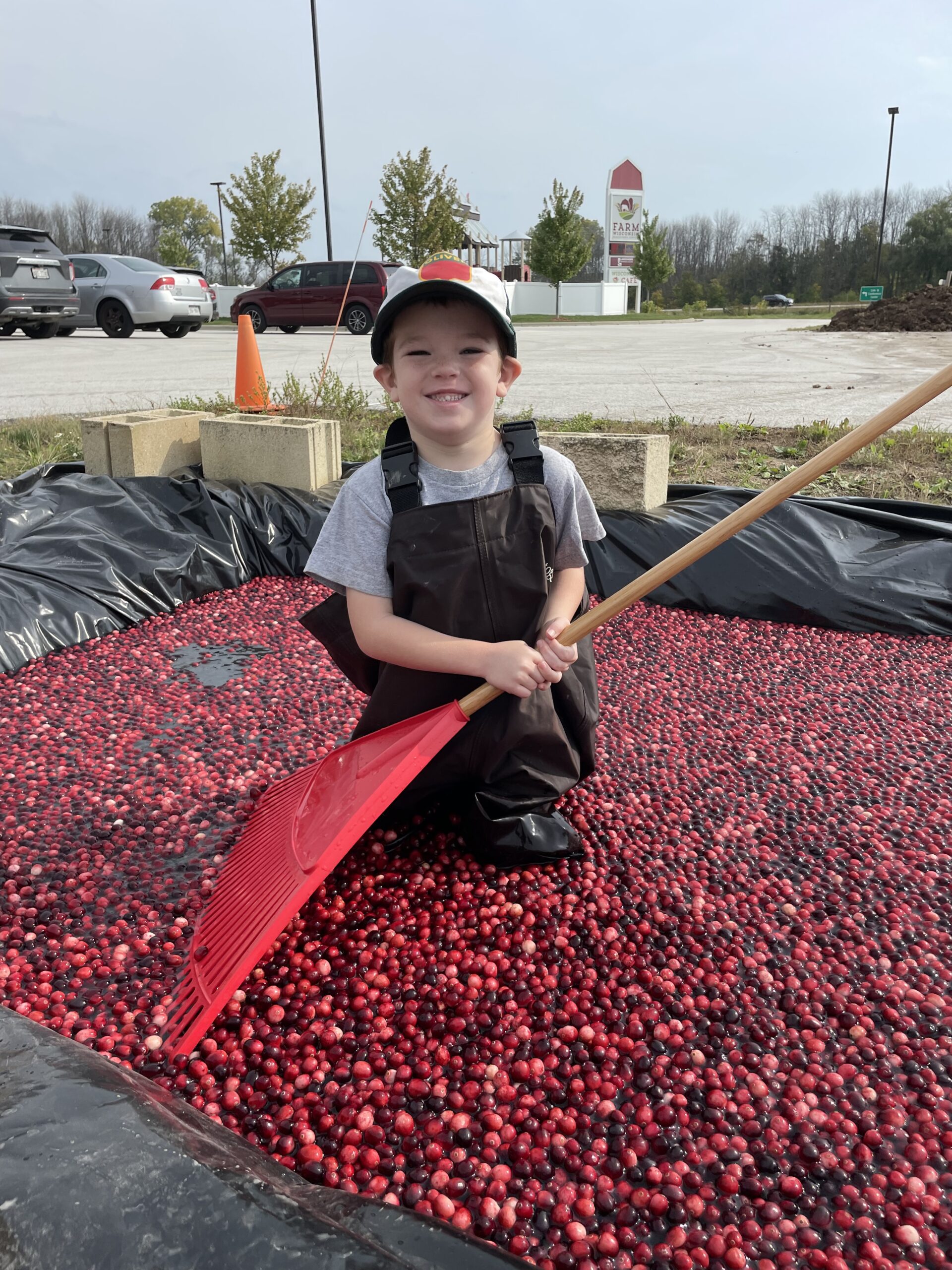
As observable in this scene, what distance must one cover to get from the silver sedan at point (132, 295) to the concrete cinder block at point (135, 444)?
Answer: 13.0 m

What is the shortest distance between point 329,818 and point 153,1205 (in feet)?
3.31

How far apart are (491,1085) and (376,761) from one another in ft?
2.29

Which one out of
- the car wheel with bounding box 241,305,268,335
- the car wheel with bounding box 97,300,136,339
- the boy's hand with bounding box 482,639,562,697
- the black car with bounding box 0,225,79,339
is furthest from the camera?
the car wheel with bounding box 241,305,268,335

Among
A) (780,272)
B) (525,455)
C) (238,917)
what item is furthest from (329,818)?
(780,272)

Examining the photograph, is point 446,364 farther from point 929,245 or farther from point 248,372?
point 929,245

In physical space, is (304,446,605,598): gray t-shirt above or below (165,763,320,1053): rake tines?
above

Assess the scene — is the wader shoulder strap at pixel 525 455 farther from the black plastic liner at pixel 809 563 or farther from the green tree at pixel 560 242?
the green tree at pixel 560 242

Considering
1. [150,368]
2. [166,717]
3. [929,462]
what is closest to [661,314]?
[150,368]

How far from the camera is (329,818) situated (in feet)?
6.40

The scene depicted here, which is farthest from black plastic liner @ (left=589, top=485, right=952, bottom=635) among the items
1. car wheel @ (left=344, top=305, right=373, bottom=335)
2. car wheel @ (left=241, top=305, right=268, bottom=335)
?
car wheel @ (left=241, top=305, right=268, bottom=335)

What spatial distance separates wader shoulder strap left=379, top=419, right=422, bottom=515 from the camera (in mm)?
1927

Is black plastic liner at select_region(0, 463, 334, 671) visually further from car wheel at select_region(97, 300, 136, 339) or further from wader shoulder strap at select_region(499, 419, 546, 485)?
car wheel at select_region(97, 300, 136, 339)

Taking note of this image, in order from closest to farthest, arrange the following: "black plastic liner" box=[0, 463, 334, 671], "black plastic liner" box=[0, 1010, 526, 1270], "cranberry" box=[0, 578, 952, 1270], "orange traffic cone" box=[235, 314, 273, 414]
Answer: "black plastic liner" box=[0, 1010, 526, 1270]
"cranberry" box=[0, 578, 952, 1270]
"black plastic liner" box=[0, 463, 334, 671]
"orange traffic cone" box=[235, 314, 273, 414]

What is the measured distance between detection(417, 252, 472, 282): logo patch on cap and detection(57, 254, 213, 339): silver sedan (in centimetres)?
1649
